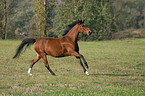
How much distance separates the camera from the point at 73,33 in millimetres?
10562

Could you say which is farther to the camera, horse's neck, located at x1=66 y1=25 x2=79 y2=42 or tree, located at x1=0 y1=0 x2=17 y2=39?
tree, located at x1=0 y1=0 x2=17 y2=39

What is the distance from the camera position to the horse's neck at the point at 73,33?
10.5m

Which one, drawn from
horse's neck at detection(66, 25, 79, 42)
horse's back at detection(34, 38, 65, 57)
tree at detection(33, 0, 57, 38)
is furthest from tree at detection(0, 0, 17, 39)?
horse's neck at detection(66, 25, 79, 42)

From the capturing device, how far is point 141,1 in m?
80.6

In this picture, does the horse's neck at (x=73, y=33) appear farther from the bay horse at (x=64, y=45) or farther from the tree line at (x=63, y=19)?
the tree line at (x=63, y=19)

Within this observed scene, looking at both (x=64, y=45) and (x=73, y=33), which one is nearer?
(x=64, y=45)

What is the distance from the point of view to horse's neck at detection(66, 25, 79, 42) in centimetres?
1050

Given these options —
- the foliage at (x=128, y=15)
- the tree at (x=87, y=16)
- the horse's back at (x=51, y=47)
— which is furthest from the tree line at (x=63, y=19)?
the horse's back at (x=51, y=47)

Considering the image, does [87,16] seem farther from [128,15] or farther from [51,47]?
[51,47]

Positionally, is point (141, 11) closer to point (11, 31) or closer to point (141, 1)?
point (141, 1)

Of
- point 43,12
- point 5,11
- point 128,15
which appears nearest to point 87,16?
point 43,12

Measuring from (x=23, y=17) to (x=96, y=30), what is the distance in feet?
63.8

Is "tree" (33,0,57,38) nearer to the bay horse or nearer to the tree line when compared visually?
the tree line

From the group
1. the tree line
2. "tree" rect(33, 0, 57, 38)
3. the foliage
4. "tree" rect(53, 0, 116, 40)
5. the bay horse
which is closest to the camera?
the bay horse
